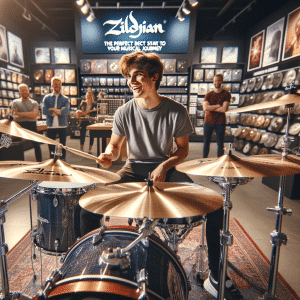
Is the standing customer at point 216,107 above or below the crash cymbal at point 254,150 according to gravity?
above

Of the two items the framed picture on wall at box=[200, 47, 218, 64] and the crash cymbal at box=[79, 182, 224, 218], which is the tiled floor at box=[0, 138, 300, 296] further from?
the framed picture on wall at box=[200, 47, 218, 64]

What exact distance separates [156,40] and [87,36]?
2208 mm

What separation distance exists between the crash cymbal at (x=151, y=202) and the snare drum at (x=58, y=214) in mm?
622

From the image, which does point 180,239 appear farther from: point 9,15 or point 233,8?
point 9,15

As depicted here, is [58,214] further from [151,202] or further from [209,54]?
[209,54]

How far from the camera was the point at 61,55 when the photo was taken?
8.72 metres

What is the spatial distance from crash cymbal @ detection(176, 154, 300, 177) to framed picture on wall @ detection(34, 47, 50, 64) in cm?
934

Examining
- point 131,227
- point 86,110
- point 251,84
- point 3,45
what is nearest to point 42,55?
point 3,45

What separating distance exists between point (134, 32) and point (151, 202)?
7.51 m

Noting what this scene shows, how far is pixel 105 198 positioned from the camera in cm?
79

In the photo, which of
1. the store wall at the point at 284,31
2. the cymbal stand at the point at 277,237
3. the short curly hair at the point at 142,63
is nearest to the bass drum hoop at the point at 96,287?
the cymbal stand at the point at 277,237

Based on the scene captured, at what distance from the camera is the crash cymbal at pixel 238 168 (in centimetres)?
93

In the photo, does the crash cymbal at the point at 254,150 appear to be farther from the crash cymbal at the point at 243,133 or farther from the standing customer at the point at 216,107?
the standing customer at the point at 216,107

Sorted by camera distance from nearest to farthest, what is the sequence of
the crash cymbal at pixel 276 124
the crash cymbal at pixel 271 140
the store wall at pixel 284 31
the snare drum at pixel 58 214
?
1. the snare drum at pixel 58 214
2. the store wall at pixel 284 31
3. the crash cymbal at pixel 276 124
4. the crash cymbal at pixel 271 140
